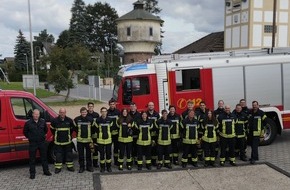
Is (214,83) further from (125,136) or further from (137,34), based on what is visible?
(137,34)

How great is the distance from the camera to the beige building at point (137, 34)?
51.1m

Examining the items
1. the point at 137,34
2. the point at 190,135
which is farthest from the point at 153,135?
the point at 137,34

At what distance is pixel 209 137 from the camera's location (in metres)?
8.40

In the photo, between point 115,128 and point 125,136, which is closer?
point 125,136

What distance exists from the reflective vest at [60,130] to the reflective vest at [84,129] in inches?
10.4

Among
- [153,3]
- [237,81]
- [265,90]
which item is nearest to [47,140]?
[237,81]

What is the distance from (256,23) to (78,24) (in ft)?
175

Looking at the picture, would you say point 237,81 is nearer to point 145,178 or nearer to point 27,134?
point 145,178

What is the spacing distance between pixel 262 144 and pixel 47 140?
662 centimetres

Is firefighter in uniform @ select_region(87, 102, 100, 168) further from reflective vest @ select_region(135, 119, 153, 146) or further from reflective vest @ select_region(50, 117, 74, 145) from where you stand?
reflective vest @ select_region(135, 119, 153, 146)

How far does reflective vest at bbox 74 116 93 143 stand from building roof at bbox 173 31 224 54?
4092 cm

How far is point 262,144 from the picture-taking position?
10.6 m

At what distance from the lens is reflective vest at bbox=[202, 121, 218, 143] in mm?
8383

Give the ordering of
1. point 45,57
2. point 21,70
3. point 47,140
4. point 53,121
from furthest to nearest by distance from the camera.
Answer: point 21,70 → point 45,57 → point 47,140 → point 53,121
